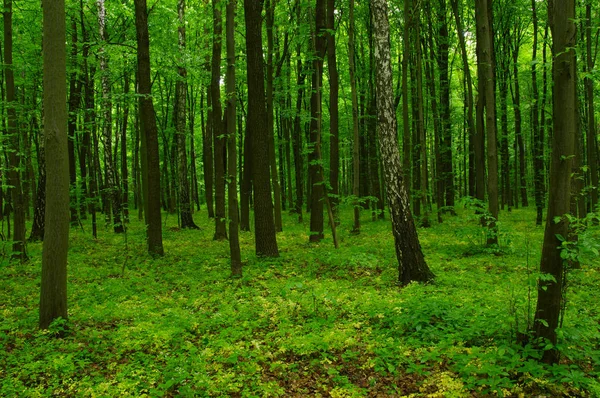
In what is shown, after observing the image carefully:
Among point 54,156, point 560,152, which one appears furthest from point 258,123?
point 560,152

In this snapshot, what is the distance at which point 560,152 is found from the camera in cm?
436

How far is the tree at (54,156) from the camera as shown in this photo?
19.7 feet

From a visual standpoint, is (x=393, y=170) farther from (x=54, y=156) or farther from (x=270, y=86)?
(x=270, y=86)

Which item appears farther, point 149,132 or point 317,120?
point 317,120

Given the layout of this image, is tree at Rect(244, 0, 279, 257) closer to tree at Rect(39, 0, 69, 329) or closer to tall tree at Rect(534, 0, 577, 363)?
tree at Rect(39, 0, 69, 329)

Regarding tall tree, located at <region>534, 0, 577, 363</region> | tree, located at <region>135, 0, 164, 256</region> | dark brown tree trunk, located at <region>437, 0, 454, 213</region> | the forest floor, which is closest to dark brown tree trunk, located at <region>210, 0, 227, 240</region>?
tree, located at <region>135, 0, 164, 256</region>

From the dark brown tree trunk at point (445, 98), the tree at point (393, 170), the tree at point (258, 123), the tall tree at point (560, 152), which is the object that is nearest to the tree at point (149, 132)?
the tree at point (258, 123)

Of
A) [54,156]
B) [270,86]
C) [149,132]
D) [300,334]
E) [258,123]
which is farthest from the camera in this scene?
[270,86]

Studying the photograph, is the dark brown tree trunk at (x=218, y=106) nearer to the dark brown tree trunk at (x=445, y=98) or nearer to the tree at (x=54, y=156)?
the tree at (x=54, y=156)

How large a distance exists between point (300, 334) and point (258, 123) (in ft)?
21.7

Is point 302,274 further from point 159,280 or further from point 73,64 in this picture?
point 73,64

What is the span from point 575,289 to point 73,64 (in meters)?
19.3

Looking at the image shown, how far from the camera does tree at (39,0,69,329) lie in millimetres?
6000

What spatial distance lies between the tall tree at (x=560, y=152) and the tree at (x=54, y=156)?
7021 mm
